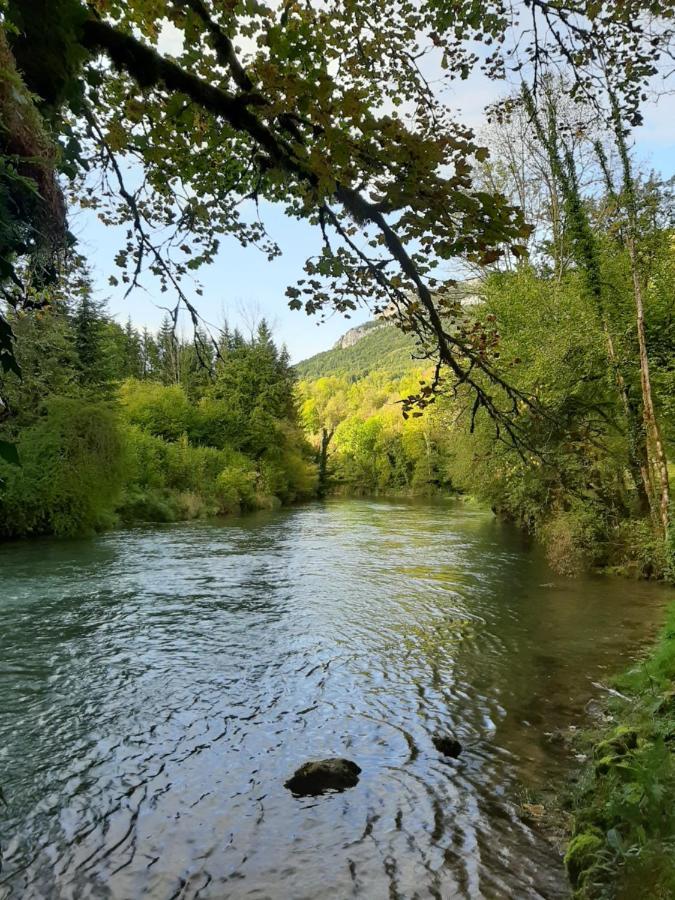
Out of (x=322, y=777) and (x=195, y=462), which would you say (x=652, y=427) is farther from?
(x=195, y=462)

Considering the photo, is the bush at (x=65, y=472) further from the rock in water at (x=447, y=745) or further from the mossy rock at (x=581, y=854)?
the mossy rock at (x=581, y=854)

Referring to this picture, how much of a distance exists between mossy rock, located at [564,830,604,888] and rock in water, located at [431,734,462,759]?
1.89 m

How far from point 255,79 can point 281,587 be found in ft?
39.4

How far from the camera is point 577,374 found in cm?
1585

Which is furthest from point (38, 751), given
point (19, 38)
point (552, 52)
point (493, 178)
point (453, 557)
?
point (493, 178)

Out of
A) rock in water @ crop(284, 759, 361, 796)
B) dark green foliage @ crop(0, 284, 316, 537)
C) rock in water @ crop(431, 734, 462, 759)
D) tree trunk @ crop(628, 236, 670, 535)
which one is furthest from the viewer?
dark green foliage @ crop(0, 284, 316, 537)

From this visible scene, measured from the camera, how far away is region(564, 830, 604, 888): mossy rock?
401 cm

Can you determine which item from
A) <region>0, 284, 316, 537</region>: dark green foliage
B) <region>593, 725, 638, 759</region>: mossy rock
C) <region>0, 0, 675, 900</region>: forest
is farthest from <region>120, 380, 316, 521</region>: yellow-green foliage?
<region>593, 725, 638, 759</region>: mossy rock

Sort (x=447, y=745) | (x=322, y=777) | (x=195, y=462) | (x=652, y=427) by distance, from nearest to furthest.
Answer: (x=322, y=777)
(x=447, y=745)
(x=652, y=427)
(x=195, y=462)

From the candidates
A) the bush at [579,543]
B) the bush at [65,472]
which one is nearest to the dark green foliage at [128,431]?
the bush at [65,472]

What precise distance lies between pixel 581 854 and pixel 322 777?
2346 mm

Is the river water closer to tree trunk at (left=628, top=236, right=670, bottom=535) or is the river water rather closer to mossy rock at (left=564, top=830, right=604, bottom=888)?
mossy rock at (left=564, top=830, right=604, bottom=888)

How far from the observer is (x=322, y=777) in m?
5.54

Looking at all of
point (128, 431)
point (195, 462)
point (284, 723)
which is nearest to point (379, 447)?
point (195, 462)
